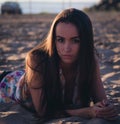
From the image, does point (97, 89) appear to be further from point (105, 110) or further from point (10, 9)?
point (10, 9)

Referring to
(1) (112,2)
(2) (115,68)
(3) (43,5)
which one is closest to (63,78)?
(2) (115,68)

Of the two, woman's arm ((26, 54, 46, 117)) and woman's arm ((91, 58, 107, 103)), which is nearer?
woman's arm ((26, 54, 46, 117))

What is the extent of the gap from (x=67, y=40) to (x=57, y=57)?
0.20 metres

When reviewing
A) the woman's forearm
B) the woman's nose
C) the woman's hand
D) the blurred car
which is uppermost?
the woman's nose

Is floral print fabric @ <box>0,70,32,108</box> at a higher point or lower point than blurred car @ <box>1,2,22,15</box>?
higher

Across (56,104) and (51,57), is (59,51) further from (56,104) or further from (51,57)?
(56,104)

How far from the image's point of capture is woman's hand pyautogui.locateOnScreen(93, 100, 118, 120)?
137 inches

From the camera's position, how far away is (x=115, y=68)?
6.66 metres

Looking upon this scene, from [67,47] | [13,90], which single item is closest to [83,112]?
[67,47]

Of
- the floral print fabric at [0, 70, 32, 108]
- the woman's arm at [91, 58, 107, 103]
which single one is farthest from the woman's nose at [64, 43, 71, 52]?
the floral print fabric at [0, 70, 32, 108]

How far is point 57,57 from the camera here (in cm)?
369

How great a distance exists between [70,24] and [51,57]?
12.2 inches

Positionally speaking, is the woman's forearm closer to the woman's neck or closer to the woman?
the woman

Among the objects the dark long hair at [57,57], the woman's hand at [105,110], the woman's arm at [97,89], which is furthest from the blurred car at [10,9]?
the woman's hand at [105,110]
